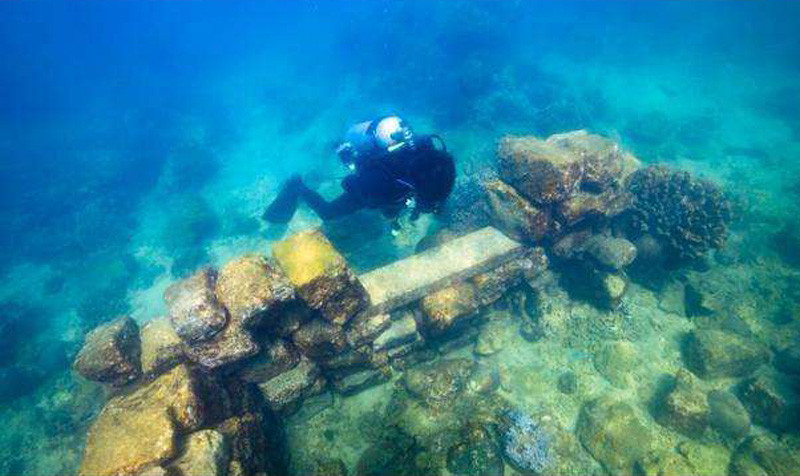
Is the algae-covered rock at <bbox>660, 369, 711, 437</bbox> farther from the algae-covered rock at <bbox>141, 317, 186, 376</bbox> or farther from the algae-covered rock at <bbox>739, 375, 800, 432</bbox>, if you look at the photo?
the algae-covered rock at <bbox>141, 317, 186, 376</bbox>

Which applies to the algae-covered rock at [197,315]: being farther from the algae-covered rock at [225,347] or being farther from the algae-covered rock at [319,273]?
the algae-covered rock at [319,273]

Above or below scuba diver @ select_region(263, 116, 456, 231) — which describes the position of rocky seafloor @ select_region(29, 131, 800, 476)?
below

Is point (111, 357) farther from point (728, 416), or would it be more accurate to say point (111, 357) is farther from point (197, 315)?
point (728, 416)

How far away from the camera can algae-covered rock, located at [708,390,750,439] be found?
5902 millimetres

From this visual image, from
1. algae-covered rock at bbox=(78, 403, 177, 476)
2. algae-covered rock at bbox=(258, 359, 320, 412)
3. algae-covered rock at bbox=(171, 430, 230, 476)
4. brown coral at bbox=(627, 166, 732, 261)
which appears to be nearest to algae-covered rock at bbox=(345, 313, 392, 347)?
algae-covered rock at bbox=(258, 359, 320, 412)

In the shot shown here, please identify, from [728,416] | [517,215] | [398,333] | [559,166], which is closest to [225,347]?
[398,333]

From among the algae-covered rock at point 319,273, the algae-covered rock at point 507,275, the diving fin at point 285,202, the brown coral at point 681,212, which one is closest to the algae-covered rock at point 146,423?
the algae-covered rock at point 319,273

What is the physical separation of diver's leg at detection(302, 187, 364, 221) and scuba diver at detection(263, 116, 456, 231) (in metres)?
1.21

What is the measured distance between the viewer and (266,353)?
555cm

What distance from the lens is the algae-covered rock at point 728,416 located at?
5.90m

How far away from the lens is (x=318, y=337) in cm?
563

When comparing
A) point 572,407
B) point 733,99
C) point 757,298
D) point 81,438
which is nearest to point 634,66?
point 733,99

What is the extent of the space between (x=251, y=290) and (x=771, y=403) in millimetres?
7653

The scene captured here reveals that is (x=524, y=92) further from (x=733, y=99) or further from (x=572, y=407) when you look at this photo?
(x=572, y=407)
